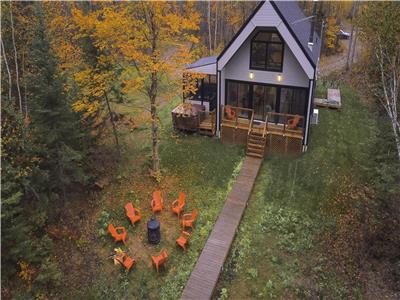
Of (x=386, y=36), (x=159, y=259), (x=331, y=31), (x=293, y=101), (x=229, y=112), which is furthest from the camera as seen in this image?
(x=331, y=31)

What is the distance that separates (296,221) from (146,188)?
7965 mm

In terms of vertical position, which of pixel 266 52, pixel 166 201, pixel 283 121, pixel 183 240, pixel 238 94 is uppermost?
pixel 266 52

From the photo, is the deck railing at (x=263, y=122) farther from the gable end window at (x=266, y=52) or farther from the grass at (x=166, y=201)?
the gable end window at (x=266, y=52)

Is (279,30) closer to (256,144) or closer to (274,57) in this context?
(274,57)

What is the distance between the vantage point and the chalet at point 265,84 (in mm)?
18703

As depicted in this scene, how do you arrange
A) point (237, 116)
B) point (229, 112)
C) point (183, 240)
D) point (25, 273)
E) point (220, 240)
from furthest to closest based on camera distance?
1. point (229, 112)
2. point (237, 116)
3. point (220, 240)
4. point (183, 240)
5. point (25, 273)

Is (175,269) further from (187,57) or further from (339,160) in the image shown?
(339,160)

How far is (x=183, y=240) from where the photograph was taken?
49.1 ft

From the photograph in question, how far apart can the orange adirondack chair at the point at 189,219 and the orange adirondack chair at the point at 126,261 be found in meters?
2.84

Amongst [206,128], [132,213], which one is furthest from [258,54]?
[132,213]

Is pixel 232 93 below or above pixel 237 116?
above

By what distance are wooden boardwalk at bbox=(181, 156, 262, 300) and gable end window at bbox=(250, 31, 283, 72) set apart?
231 inches

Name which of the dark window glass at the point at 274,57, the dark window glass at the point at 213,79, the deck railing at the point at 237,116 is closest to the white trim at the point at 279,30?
the dark window glass at the point at 274,57

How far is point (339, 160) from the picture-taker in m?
20.2
